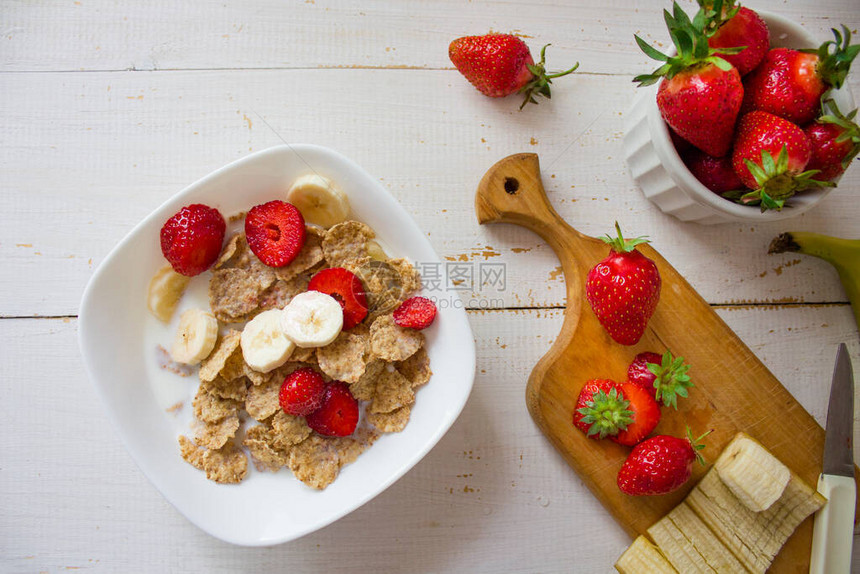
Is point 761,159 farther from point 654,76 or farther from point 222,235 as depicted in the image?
point 222,235

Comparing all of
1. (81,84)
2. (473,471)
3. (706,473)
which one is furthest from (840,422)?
(81,84)

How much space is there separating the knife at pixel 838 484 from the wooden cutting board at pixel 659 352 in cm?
3

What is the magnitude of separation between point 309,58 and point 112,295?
2.12 feet

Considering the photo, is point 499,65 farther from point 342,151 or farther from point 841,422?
point 841,422

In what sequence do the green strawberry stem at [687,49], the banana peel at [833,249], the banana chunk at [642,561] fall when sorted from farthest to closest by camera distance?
1. the banana peel at [833,249]
2. the banana chunk at [642,561]
3. the green strawberry stem at [687,49]

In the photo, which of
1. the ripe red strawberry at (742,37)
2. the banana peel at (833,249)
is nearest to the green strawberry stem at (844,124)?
the ripe red strawberry at (742,37)

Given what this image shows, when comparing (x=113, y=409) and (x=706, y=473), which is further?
(x=706, y=473)

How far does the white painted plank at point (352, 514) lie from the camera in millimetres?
1193

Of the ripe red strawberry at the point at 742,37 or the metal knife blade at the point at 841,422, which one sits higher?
the ripe red strawberry at the point at 742,37

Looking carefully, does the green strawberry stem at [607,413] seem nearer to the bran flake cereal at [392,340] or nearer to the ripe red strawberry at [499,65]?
the bran flake cereal at [392,340]

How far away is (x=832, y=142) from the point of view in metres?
0.95

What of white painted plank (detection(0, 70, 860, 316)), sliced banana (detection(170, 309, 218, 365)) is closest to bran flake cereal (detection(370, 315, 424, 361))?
white painted plank (detection(0, 70, 860, 316))

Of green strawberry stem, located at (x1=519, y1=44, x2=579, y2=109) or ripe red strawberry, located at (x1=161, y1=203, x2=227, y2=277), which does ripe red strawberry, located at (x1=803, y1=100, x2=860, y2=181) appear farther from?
ripe red strawberry, located at (x1=161, y1=203, x2=227, y2=277)

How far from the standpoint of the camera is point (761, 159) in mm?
938
